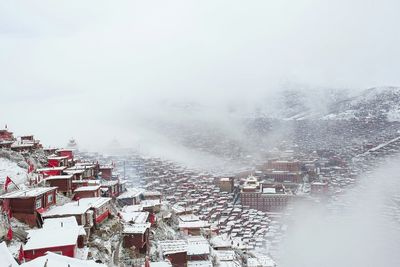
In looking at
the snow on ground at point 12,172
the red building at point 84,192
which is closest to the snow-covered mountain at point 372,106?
the red building at point 84,192

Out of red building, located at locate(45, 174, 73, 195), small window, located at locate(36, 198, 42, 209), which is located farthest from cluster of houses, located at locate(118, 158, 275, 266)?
small window, located at locate(36, 198, 42, 209)

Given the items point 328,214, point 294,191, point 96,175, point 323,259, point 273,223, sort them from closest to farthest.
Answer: point 96,175
point 323,259
point 273,223
point 328,214
point 294,191

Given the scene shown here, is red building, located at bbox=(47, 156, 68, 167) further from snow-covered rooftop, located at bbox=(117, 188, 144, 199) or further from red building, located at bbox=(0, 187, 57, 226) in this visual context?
red building, located at bbox=(0, 187, 57, 226)

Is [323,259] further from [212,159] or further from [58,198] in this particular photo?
[212,159]

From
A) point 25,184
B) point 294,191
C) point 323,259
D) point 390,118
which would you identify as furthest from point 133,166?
point 390,118

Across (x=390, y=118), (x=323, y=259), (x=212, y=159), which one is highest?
(x=390, y=118)

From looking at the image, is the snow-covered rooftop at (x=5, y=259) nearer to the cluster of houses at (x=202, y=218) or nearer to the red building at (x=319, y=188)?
the cluster of houses at (x=202, y=218)

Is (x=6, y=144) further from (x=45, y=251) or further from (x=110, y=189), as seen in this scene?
(x=45, y=251)
